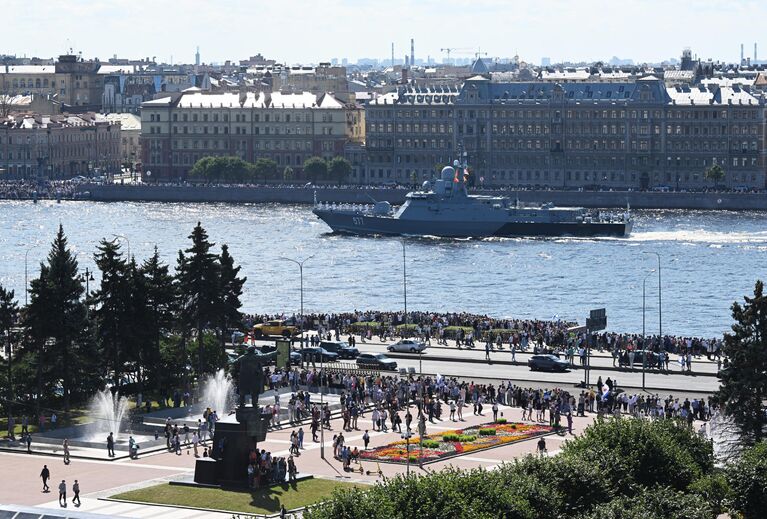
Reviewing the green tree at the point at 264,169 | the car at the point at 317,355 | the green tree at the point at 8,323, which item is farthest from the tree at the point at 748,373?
the green tree at the point at 264,169

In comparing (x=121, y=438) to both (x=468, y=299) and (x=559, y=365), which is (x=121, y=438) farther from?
(x=468, y=299)

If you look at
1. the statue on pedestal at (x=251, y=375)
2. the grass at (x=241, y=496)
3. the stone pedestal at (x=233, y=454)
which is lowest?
the grass at (x=241, y=496)

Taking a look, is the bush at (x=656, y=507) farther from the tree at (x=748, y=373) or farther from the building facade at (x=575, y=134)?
the building facade at (x=575, y=134)

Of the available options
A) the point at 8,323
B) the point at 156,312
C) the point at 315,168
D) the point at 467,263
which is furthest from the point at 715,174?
the point at 8,323

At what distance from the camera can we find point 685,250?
11450 centimetres

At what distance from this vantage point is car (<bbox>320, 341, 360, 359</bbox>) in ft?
221

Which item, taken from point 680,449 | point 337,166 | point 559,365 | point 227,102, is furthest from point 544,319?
point 227,102

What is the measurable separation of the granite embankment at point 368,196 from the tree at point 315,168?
391 cm

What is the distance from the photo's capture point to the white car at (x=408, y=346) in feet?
227

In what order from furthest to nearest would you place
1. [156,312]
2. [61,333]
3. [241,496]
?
1. [156,312]
2. [61,333]
3. [241,496]

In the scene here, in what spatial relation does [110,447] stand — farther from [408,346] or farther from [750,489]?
[408,346]

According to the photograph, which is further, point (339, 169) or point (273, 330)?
point (339, 169)

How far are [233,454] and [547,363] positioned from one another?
66.5 feet

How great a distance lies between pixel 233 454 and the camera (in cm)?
4622
